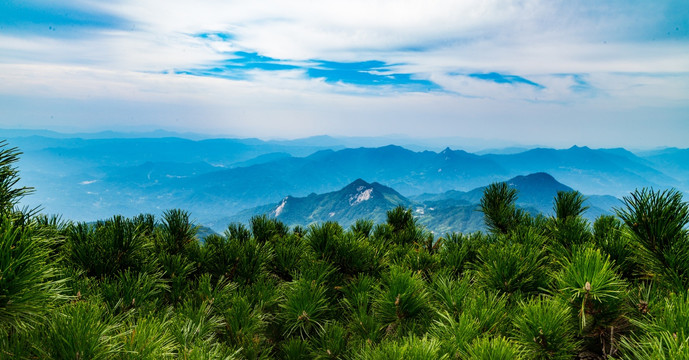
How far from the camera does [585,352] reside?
1.87 meters

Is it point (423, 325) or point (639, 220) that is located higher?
point (639, 220)

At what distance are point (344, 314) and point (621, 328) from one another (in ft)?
5.50

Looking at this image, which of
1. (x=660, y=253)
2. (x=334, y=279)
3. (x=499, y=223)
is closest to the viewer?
(x=660, y=253)

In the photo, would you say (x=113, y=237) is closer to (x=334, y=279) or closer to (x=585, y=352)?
(x=334, y=279)

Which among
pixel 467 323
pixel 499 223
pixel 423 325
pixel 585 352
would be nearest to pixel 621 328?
pixel 585 352

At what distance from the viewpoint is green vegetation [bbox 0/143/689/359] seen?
127cm

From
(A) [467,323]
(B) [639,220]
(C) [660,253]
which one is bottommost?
(A) [467,323]

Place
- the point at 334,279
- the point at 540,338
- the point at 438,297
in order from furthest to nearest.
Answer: the point at 334,279 < the point at 438,297 < the point at 540,338

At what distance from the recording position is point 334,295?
268cm

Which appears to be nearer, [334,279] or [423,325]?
[423,325]

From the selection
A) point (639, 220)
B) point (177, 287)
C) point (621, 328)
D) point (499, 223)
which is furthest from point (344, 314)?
point (499, 223)

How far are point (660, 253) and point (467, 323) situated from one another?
1318mm

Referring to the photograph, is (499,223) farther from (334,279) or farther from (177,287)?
(177,287)

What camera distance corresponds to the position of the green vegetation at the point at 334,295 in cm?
127
